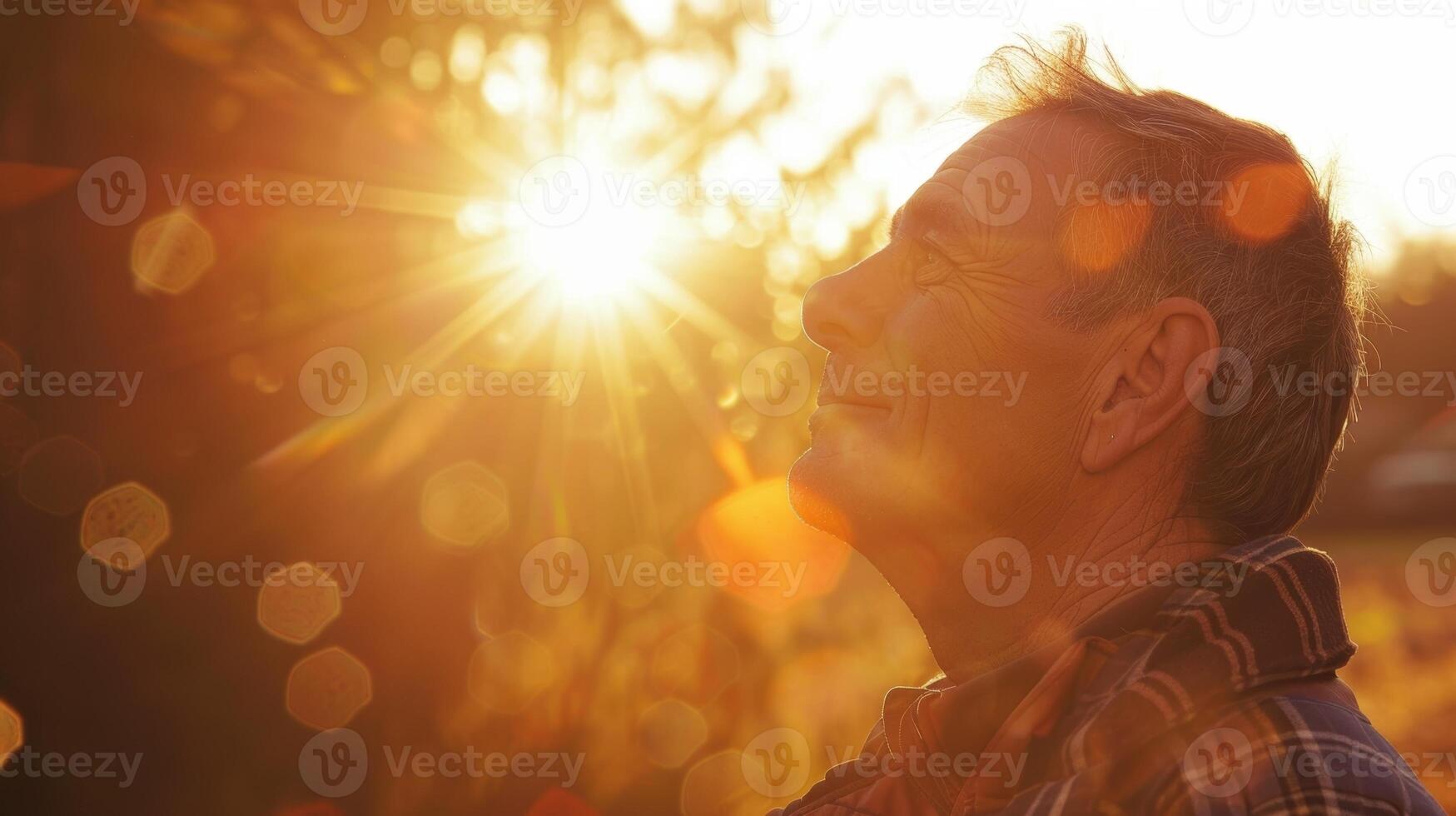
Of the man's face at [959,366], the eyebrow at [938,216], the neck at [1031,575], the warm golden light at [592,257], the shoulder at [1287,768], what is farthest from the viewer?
the warm golden light at [592,257]

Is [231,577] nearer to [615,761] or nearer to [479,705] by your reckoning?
[479,705]

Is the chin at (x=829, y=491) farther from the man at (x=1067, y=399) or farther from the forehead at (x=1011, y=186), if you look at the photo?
the forehead at (x=1011, y=186)

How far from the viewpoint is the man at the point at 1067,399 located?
7.48ft

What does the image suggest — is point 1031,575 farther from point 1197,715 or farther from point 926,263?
point 926,263

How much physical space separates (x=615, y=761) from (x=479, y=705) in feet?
3.42

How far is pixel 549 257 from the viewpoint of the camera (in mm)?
4246

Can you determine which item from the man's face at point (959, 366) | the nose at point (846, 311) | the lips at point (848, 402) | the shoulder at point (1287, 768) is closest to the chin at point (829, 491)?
the man's face at point (959, 366)

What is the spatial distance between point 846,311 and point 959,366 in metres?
0.32

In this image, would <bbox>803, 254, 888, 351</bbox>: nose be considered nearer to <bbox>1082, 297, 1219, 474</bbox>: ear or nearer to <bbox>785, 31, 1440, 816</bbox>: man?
<bbox>785, 31, 1440, 816</bbox>: man

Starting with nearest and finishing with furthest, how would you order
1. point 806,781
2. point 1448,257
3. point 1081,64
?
point 1081,64
point 806,781
point 1448,257

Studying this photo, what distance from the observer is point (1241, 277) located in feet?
7.73

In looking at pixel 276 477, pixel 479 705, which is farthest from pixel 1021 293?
pixel 479 705

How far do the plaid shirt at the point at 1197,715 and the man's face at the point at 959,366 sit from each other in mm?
456

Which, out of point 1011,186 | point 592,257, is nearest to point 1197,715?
point 1011,186
